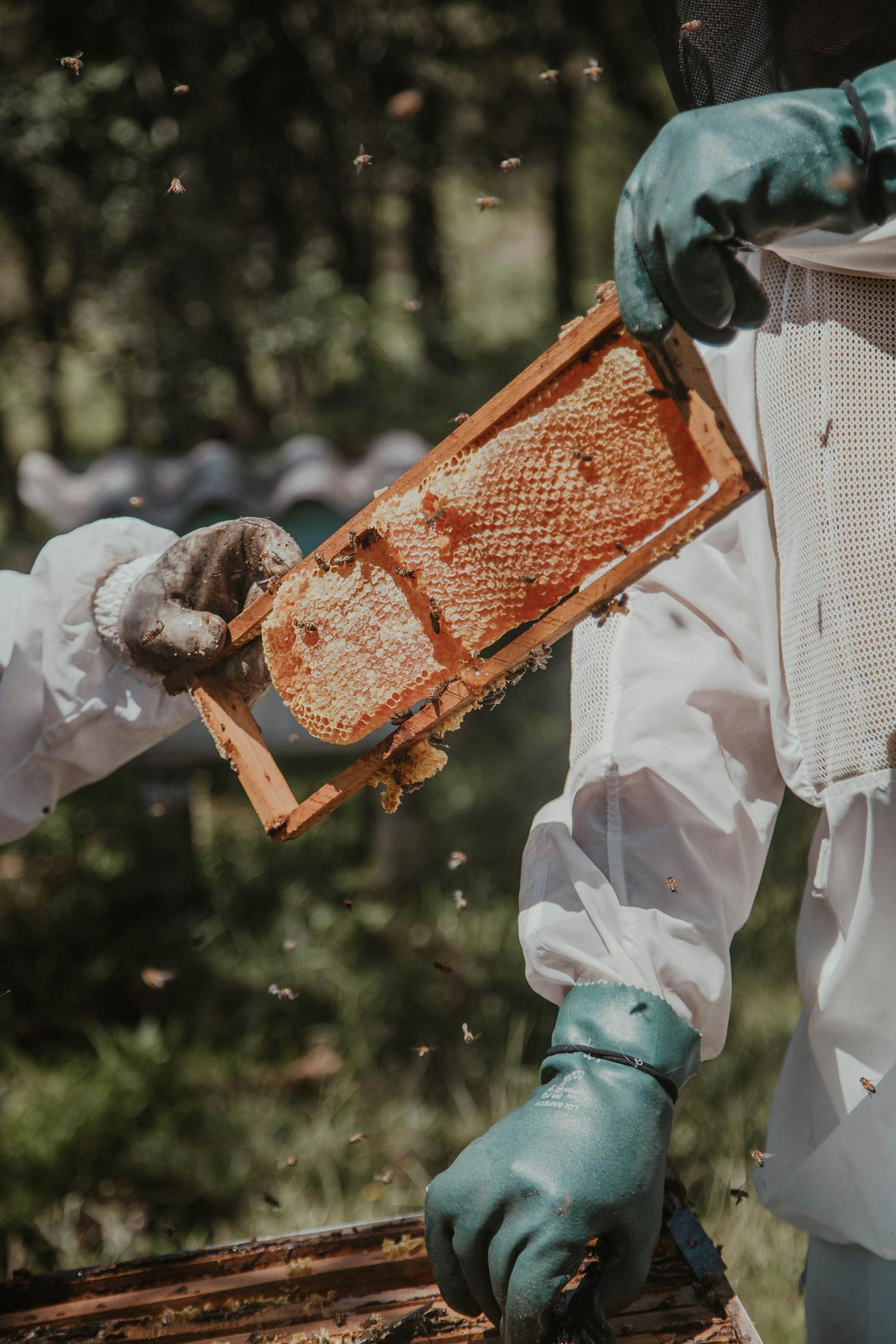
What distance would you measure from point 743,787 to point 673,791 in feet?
0.54

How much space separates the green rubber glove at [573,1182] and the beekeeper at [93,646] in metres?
0.89

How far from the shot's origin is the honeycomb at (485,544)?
4.76 feet

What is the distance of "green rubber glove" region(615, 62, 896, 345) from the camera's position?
1283mm

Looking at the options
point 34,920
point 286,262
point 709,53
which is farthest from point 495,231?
point 709,53

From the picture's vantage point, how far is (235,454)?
5.57 m

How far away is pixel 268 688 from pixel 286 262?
834 cm

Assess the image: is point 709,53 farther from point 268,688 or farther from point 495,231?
point 495,231

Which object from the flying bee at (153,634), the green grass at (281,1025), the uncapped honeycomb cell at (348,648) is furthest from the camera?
the green grass at (281,1025)

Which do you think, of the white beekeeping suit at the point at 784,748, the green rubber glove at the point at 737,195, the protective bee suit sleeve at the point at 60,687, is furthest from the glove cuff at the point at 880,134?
the protective bee suit sleeve at the point at 60,687

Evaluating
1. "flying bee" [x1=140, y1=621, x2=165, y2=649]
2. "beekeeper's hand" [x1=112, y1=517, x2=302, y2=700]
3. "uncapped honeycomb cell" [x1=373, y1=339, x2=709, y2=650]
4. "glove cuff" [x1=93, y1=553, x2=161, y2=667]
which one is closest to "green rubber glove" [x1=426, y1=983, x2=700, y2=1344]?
"uncapped honeycomb cell" [x1=373, y1=339, x2=709, y2=650]

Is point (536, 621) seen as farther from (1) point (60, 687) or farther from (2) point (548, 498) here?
(1) point (60, 687)

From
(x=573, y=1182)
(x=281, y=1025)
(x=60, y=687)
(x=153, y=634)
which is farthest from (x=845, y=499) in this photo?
(x=281, y=1025)

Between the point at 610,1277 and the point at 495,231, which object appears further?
the point at 495,231

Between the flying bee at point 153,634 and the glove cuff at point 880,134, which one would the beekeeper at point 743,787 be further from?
the flying bee at point 153,634
